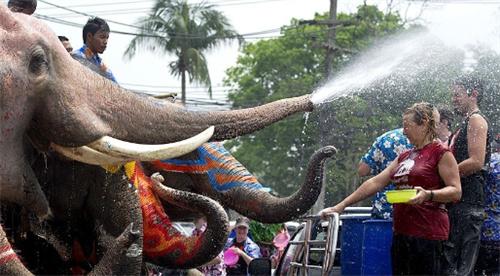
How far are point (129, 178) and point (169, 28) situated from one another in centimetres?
3528

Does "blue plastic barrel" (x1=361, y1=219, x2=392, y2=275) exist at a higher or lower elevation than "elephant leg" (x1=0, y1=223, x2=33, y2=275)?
lower

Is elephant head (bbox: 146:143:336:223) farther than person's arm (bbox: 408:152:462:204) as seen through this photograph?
→ Yes

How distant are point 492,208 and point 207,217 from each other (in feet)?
7.85

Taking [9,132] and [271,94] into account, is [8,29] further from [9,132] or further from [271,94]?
[271,94]

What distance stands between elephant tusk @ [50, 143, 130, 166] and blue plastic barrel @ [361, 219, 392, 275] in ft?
7.49

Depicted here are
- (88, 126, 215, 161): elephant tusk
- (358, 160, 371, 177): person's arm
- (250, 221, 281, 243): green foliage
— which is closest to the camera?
(88, 126, 215, 161): elephant tusk

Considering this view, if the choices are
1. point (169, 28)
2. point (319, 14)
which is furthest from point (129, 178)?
point (319, 14)

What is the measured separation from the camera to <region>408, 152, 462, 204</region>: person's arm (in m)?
7.09

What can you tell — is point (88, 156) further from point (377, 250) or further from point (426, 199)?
point (377, 250)

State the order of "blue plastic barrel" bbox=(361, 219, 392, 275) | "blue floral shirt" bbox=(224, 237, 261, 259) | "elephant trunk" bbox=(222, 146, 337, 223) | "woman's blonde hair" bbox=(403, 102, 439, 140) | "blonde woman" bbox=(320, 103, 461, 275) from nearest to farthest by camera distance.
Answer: "elephant trunk" bbox=(222, 146, 337, 223) < "blonde woman" bbox=(320, 103, 461, 275) < "woman's blonde hair" bbox=(403, 102, 439, 140) < "blue plastic barrel" bbox=(361, 219, 392, 275) < "blue floral shirt" bbox=(224, 237, 261, 259)

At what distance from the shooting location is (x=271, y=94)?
4688 centimetres

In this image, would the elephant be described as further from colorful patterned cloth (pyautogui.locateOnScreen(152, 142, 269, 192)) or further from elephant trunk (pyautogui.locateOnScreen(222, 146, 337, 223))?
colorful patterned cloth (pyautogui.locateOnScreen(152, 142, 269, 192))

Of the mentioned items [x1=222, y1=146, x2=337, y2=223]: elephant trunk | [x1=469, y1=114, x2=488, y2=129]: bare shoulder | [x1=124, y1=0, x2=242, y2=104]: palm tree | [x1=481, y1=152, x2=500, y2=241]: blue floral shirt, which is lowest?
[x1=124, y1=0, x2=242, y2=104]: palm tree

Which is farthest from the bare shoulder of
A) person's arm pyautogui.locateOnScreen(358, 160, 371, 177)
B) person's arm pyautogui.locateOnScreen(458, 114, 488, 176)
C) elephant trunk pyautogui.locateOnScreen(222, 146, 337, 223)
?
elephant trunk pyautogui.locateOnScreen(222, 146, 337, 223)
